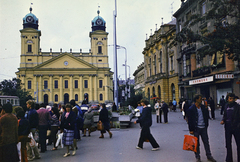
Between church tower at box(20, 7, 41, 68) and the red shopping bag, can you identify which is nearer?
the red shopping bag

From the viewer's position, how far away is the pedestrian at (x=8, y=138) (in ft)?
18.6

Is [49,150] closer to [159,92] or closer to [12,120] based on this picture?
[12,120]

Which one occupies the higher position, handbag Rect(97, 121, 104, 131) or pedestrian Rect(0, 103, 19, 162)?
pedestrian Rect(0, 103, 19, 162)

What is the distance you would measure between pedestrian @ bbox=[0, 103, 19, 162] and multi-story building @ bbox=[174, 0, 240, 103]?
16.9 m

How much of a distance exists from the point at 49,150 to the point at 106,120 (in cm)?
344

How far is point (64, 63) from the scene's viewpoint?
8250cm

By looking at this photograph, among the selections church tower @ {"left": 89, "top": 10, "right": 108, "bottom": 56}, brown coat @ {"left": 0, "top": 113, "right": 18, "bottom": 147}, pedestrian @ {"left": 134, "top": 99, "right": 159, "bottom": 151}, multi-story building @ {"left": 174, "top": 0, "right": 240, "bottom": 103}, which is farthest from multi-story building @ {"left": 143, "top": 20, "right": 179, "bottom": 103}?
church tower @ {"left": 89, "top": 10, "right": 108, "bottom": 56}

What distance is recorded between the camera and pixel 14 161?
19.0ft

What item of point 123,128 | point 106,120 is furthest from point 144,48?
point 106,120

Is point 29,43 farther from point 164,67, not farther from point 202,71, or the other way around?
point 202,71

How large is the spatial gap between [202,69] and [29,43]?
218 feet

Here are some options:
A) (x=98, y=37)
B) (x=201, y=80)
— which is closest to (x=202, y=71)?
(x=201, y=80)

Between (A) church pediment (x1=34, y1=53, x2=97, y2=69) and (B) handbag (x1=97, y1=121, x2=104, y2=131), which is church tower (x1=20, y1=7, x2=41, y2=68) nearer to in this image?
(A) church pediment (x1=34, y1=53, x2=97, y2=69)

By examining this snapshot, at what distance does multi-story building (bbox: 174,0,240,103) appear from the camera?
24.4m
